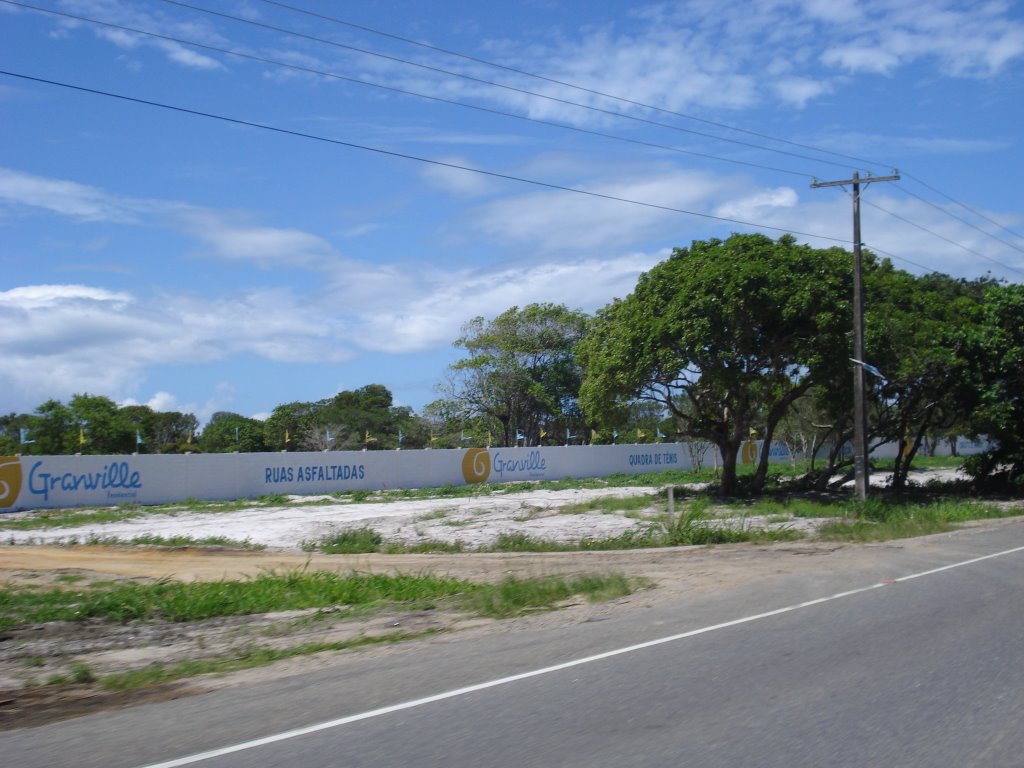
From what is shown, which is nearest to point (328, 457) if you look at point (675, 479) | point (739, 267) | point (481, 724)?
point (675, 479)

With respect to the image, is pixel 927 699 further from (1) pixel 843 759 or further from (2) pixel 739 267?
(2) pixel 739 267

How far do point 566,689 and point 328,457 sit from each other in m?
40.3

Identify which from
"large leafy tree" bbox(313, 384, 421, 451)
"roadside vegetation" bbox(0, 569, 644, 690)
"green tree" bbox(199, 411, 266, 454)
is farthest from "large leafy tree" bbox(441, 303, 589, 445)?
"roadside vegetation" bbox(0, 569, 644, 690)

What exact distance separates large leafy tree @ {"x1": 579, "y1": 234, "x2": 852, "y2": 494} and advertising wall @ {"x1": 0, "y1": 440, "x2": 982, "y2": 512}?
16130 mm

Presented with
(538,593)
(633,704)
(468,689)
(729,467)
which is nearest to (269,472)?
(729,467)

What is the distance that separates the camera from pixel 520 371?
237ft

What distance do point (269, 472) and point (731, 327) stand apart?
76.5 feet

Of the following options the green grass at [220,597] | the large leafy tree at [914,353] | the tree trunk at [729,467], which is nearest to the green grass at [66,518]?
the green grass at [220,597]

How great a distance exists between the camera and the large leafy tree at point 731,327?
1277 inches

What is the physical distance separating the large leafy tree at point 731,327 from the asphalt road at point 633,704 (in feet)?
69.5

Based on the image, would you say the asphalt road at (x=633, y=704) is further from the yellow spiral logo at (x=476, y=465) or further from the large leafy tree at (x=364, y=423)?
the large leafy tree at (x=364, y=423)

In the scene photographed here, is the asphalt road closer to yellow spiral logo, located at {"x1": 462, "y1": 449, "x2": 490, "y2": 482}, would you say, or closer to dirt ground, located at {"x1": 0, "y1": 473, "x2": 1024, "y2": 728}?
dirt ground, located at {"x1": 0, "y1": 473, "x2": 1024, "y2": 728}

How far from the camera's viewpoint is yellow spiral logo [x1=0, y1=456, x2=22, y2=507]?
1433 inches

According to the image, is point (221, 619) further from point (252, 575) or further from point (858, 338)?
point (858, 338)
